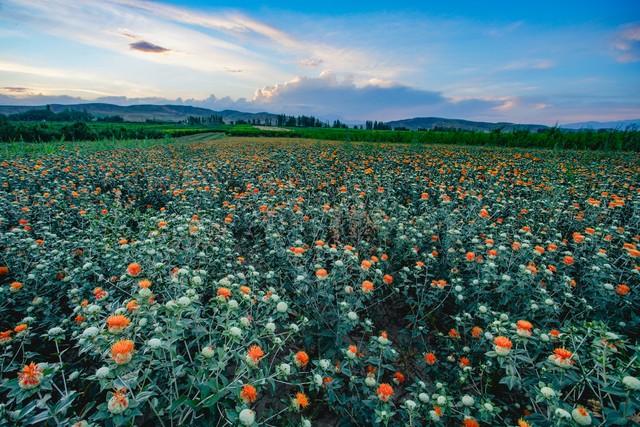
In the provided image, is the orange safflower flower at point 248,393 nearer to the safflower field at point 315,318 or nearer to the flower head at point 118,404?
the safflower field at point 315,318

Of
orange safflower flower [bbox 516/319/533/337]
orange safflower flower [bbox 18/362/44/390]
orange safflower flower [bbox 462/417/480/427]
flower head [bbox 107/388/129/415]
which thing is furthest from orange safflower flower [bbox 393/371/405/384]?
orange safflower flower [bbox 18/362/44/390]

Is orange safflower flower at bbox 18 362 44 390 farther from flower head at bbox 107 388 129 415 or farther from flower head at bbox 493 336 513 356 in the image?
flower head at bbox 493 336 513 356

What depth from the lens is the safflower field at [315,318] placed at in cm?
178

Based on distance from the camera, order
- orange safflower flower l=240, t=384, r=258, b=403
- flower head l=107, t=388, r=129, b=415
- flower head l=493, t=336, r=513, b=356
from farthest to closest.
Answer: flower head l=493, t=336, r=513, b=356 → orange safflower flower l=240, t=384, r=258, b=403 → flower head l=107, t=388, r=129, b=415

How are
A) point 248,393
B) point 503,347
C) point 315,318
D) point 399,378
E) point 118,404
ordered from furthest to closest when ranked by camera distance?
point 315,318, point 399,378, point 503,347, point 248,393, point 118,404

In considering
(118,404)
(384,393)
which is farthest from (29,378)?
(384,393)

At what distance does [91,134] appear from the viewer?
31062mm

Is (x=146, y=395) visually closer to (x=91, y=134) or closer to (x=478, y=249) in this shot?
(x=478, y=249)

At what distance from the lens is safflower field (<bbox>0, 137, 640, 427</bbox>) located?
70.1 inches

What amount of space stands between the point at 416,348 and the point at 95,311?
121 inches

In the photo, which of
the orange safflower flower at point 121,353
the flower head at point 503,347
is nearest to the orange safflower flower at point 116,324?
the orange safflower flower at point 121,353

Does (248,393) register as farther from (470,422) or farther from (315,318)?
(315,318)

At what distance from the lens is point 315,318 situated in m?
3.28

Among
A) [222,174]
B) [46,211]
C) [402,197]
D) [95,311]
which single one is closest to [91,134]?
[222,174]
